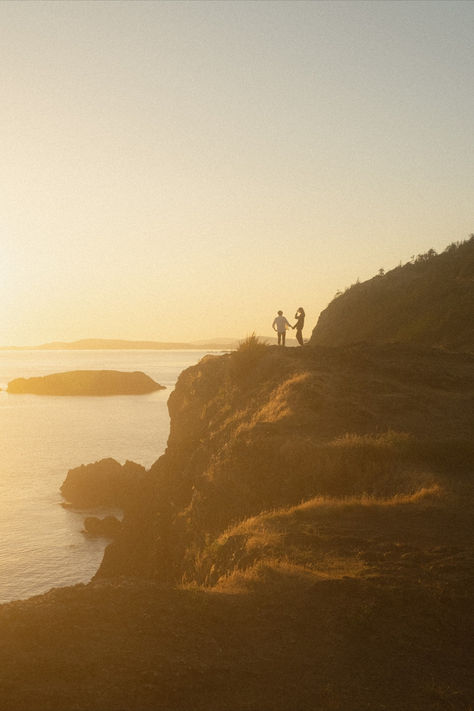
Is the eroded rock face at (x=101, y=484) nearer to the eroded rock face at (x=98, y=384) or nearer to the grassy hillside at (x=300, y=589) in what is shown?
the grassy hillside at (x=300, y=589)

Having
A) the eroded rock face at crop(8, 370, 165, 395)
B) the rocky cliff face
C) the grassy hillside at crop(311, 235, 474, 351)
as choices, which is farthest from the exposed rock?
the eroded rock face at crop(8, 370, 165, 395)

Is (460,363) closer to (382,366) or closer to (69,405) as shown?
(382,366)

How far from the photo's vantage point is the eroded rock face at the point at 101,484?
56.9 metres

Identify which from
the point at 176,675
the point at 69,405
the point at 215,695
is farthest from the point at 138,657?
the point at 69,405

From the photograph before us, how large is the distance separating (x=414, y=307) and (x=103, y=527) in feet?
113

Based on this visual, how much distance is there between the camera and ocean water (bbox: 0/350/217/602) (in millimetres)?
41156

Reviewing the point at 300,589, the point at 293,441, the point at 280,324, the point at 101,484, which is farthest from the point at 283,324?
the point at 101,484

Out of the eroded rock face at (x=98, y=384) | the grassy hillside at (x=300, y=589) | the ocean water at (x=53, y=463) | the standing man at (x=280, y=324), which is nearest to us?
the grassy hillside at (x=300, y=589)

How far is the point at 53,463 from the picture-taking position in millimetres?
78562

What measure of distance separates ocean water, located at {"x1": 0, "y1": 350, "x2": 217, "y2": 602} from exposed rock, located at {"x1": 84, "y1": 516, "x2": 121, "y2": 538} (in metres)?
1.05

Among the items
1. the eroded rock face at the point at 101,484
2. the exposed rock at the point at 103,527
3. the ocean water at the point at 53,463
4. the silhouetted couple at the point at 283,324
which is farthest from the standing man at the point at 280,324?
the eroded rock face at the point at 101,484

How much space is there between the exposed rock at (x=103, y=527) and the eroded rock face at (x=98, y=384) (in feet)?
418

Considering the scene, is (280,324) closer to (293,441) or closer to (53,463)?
(293,441)

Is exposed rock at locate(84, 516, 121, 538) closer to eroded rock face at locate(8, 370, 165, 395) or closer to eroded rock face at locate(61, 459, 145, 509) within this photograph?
eroded rock face at locate(61, 459, 145, 509)
